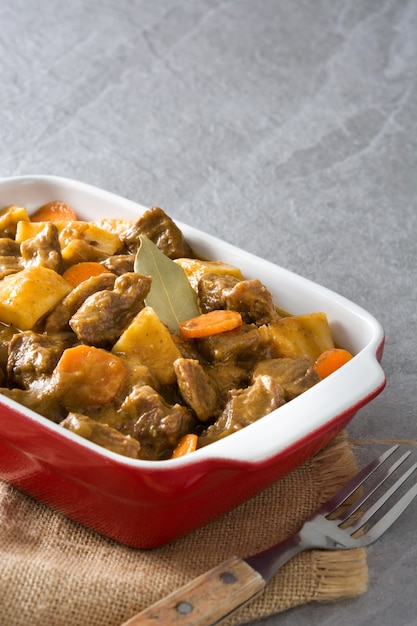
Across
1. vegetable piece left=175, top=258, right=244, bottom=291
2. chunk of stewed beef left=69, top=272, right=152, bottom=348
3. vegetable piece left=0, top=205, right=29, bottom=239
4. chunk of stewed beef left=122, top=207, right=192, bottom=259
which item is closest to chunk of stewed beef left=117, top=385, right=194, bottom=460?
chunk of stewed beef left=69, top=272, right=152, bottom=348

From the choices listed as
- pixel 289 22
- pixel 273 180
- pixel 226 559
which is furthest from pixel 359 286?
pixel 289 22

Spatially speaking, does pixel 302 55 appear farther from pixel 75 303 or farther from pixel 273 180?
pixel 75 303

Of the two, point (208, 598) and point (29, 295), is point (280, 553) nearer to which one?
point (208, 598)

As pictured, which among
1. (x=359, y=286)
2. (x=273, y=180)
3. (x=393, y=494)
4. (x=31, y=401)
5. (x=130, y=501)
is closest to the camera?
(x=130, y=501)

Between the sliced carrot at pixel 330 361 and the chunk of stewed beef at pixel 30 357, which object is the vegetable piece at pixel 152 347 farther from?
the sliced carrot at pixel 330 361

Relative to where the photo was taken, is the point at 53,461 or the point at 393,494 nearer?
the point at 53,461

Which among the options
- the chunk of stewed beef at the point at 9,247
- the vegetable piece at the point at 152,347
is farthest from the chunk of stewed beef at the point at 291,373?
the chunk of stewed beef at the point at 9,247
